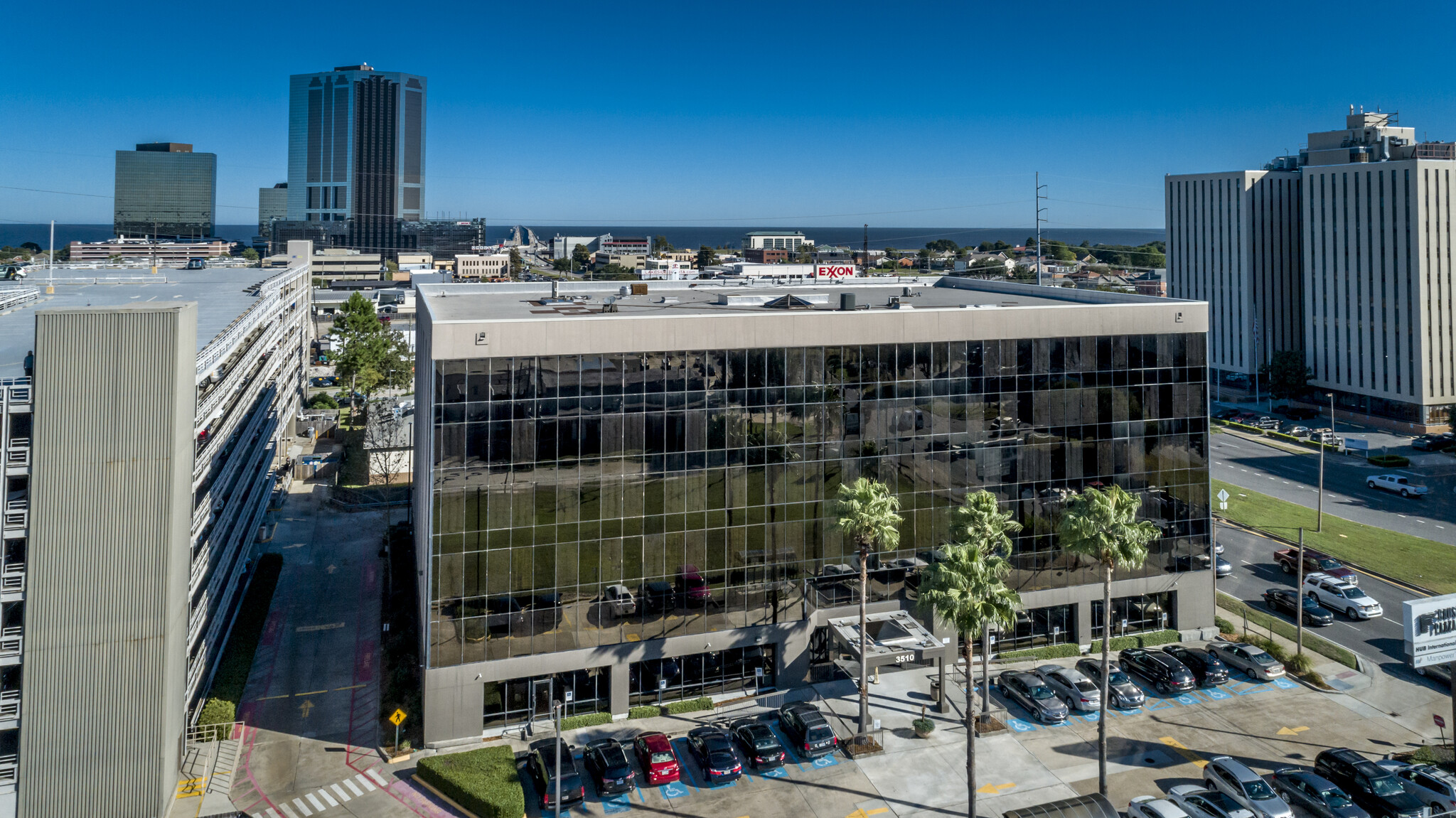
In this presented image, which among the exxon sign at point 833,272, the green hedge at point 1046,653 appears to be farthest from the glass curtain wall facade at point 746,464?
the exxon sign at point 833,272

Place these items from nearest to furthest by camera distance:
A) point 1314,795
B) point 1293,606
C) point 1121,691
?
point 1314,795 < point 1121,691 < point 1293,606

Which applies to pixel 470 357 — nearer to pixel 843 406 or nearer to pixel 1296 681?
pixel 843 406

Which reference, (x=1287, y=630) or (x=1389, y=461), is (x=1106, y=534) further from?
(x=1389, y=461)

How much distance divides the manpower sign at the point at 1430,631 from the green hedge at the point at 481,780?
1356 inches

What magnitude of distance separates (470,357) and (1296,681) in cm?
4345

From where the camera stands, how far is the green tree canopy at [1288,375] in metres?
119

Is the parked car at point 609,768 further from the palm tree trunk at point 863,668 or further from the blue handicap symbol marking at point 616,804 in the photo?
the palm tree trunk at point 863,668

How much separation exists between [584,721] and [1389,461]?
89.5 m

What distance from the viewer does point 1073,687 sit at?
41938 mm

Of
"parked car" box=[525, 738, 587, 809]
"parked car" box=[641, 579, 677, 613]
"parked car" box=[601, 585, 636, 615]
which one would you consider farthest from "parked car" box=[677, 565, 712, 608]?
"parked car" box=[525, 738, 587, 809]

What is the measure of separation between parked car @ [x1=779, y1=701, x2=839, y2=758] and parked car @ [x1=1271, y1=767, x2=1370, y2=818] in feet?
56.2

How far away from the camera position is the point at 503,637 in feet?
128

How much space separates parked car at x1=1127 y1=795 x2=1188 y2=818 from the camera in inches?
1241

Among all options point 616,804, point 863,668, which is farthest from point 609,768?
point 863,668
